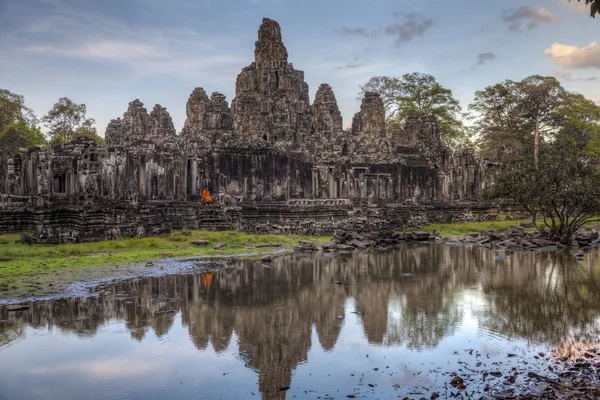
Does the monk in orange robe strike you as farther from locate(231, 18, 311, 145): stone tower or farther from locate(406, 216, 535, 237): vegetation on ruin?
locate(231, 18, 311, 145): stone tower

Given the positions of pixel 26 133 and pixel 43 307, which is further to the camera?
pixel 26 133

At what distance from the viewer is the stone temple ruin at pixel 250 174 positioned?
62.6 ft

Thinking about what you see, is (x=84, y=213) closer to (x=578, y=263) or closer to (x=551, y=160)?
(x=578, y=263)

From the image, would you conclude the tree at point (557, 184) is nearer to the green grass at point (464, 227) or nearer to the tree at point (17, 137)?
the green grass at point (464, 227)

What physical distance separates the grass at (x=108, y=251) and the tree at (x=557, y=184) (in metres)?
8.77

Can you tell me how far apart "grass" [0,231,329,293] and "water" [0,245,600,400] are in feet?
8.60

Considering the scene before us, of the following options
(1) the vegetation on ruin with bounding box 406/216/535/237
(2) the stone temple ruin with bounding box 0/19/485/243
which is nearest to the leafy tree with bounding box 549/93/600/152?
(2) the stone temple ruin with bounding box 0/19/485/243

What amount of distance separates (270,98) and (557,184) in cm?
2480

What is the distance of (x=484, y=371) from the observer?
5902 mm

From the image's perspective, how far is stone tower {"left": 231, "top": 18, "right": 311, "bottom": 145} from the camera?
3575 cm

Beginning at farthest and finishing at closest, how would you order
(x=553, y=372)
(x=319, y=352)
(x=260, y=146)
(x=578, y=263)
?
1. (x=260, y=146)
2. (x=578, y=263)
3. (x=319, y=352)
4. (x=553, y=372)

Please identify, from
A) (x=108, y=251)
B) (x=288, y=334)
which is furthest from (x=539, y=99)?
(x=288, y=334)

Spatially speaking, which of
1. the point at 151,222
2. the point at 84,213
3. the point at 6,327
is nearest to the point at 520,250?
the point at 151,222

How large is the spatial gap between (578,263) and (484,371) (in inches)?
424
